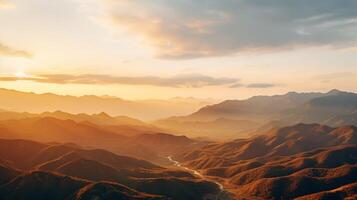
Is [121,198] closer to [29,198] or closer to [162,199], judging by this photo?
[162,199]

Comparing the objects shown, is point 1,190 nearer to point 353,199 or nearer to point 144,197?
point 144,197

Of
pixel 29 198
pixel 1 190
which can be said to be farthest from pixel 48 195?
pixel 1 190

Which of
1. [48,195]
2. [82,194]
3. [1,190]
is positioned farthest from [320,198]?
[1,190]

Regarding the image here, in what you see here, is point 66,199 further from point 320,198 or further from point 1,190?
point 320,198

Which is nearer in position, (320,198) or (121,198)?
(121,198)

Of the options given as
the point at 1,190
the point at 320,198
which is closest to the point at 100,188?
the point at 1,190

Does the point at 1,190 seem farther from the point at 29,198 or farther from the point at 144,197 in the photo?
the point at 144,197
